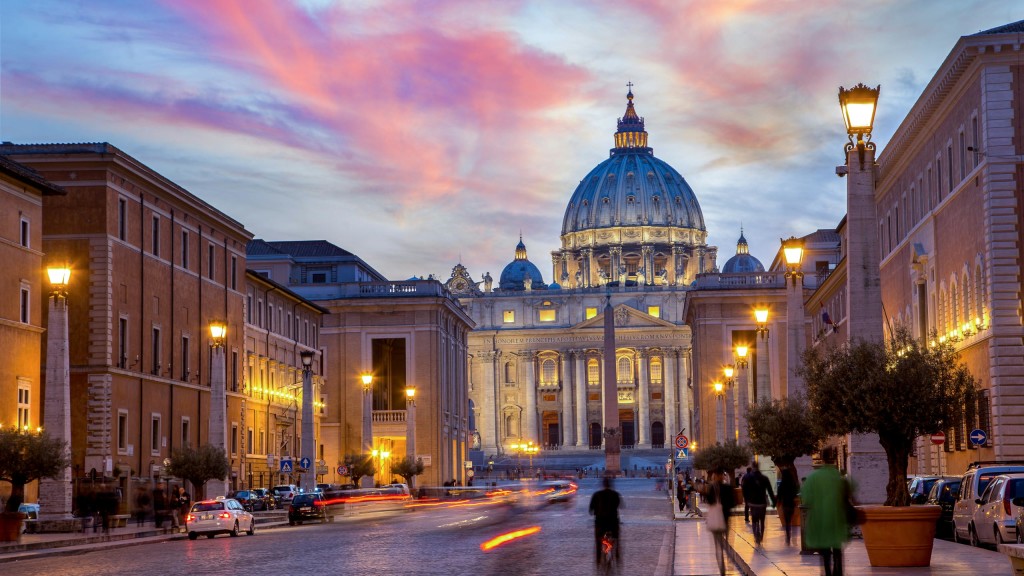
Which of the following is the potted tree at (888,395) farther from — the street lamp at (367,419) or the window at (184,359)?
the street lamp at (367,419)

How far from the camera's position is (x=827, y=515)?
17.4 meters

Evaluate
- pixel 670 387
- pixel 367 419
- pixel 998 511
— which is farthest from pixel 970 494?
pixel 670 387

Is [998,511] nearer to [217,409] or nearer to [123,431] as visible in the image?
[217,409]

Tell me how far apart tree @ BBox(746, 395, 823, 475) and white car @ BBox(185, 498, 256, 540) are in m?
14.7

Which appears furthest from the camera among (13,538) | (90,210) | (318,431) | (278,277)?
(278,277)

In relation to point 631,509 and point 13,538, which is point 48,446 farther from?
point 631,509

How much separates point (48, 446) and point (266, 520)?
1867 centimetres

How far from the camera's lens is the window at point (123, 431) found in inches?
2176

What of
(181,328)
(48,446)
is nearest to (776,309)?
(181,328)

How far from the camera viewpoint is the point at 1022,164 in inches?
1690

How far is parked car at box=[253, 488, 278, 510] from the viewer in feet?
213

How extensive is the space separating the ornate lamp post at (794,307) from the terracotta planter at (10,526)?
1827cm

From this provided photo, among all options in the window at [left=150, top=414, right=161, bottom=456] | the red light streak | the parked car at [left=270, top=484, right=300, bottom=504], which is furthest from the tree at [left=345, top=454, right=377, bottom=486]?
the red light streak

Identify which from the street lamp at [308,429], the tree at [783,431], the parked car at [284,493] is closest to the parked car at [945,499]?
the tree at [783,431]
